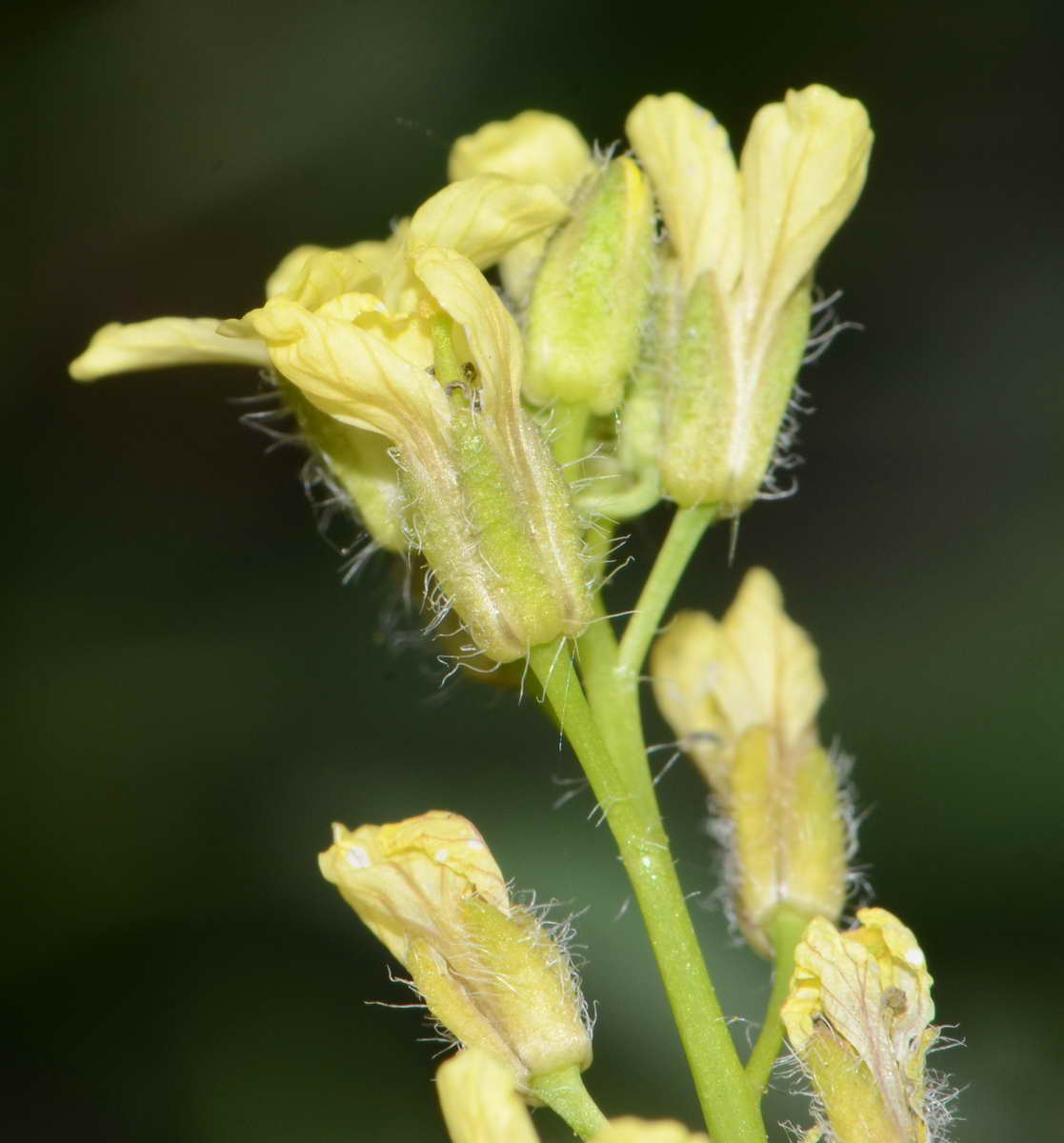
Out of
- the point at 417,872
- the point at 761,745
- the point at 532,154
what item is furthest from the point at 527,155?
the point at 417,872

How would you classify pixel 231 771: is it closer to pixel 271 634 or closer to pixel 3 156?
pixel 271 634

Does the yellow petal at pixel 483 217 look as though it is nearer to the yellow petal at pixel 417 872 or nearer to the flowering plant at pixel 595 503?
the flowering plant at pixel 595 503

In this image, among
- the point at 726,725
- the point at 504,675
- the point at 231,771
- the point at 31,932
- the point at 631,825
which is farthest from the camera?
the point at 231,771

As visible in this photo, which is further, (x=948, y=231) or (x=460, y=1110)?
(x=948, y=231)

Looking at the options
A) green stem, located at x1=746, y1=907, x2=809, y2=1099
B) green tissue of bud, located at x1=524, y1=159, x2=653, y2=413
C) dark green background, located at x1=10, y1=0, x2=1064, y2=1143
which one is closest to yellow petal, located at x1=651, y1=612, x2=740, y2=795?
green stem, located at x1=746, y1=907, x2=809, y2=1099

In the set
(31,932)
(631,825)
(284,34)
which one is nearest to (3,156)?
(284,34)

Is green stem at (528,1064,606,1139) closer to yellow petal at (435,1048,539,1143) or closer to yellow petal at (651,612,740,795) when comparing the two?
yellow petal at (435,1048,539,1143)
